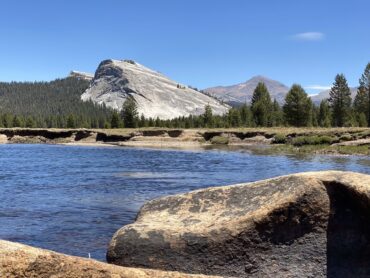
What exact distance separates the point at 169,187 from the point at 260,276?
19950mm

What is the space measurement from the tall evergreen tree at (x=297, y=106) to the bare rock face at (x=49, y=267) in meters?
121

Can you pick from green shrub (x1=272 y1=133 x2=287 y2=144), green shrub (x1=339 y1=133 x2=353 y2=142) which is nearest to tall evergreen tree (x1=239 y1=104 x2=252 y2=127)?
green shrub (x1=272 y1=133 x2=287 y2=144)

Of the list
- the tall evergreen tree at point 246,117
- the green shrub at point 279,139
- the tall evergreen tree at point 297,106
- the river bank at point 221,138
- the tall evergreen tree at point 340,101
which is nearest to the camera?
the river bank at point 221,138

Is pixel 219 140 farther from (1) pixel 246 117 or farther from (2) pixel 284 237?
(2) pixel 284 237

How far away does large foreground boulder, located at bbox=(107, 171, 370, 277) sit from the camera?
27.1 feet

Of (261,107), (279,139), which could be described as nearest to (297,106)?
(261,107)

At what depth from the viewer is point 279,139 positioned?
84812mm

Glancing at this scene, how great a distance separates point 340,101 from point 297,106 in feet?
55.6

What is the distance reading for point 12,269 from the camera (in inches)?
170

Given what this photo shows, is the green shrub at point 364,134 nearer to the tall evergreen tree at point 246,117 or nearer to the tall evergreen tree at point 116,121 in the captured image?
the tall evergreen tree at point 246,117

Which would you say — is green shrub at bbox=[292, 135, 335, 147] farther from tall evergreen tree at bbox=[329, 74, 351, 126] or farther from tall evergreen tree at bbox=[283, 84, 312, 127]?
tall evergreen tree at bbox=[329, 74, 351, 126]

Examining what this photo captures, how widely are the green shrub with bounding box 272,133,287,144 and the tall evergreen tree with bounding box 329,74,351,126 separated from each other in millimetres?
52005

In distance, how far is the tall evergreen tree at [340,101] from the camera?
13138 cm

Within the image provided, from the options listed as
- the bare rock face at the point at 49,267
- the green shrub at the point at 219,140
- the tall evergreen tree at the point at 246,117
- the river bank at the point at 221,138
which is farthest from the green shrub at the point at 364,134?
the tall evergreen tree at the point at 246,117
